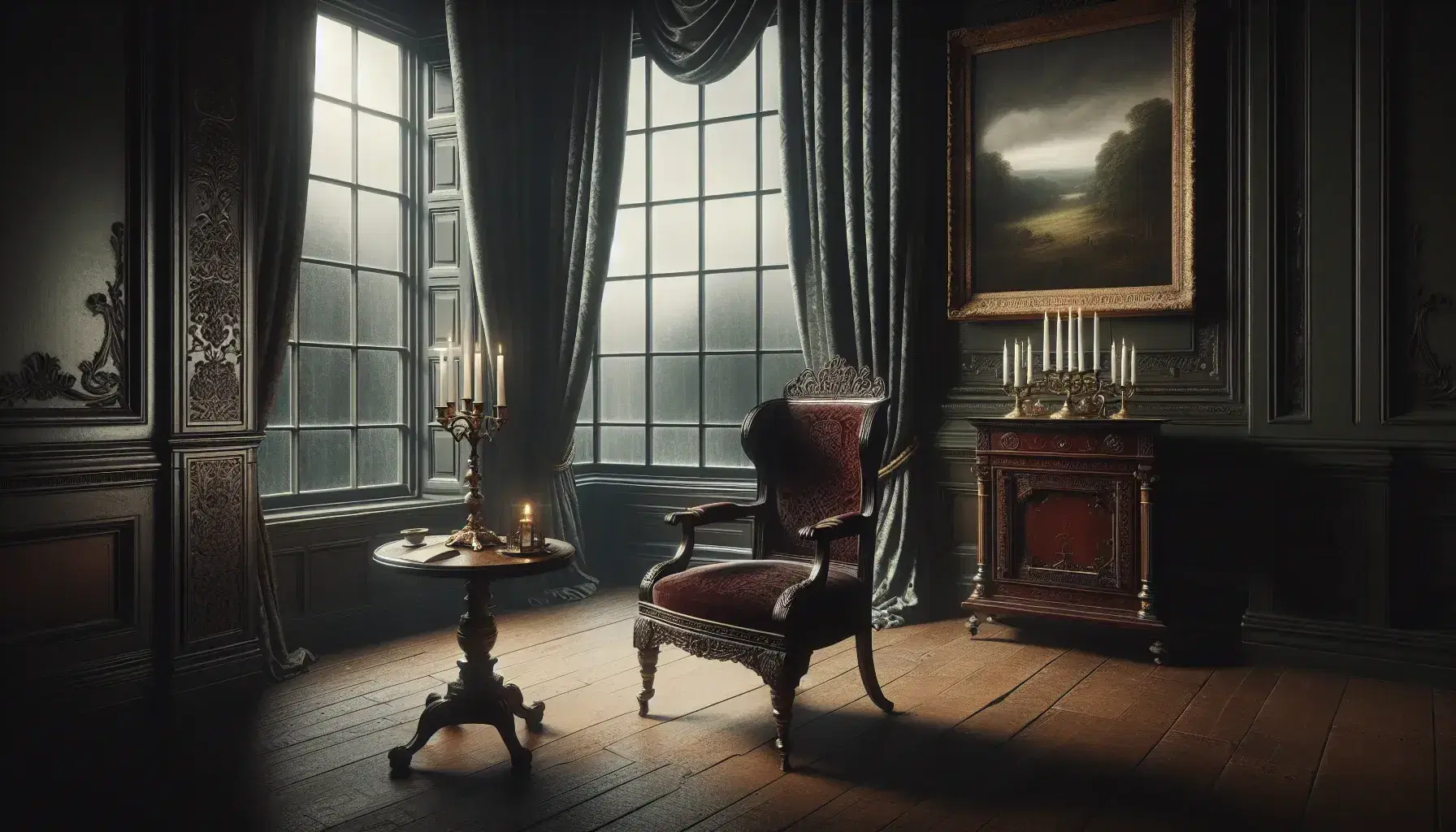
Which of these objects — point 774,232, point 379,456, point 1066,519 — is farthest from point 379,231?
point 1066,519

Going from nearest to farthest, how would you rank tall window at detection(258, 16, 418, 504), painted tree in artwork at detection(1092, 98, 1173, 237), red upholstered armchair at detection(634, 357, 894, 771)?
red upholstered armchair at detection(634, 357, 894, 771) < painted tree in artwork at detection(1092, 98, 1173, 237) < tall window at detection(258, 16, 418, 504)

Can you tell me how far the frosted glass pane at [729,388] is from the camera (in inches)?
203

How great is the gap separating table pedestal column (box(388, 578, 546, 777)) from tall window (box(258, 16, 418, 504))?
175 centimetres

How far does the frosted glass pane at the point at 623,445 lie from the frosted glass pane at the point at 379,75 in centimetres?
195

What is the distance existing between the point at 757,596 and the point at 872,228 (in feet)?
7.22

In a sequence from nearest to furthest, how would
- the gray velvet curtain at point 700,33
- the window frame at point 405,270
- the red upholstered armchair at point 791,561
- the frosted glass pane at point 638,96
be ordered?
the red upholstered armchair at point 791,561
the window frame at point 405,270
the gray velvet curtain at point 700,33
the frosted glass pane at point 638,96

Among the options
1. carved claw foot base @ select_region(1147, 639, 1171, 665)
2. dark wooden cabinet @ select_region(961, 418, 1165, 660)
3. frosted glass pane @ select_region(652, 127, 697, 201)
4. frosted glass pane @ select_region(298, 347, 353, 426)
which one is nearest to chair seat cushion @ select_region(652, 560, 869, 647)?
dark wooden cabinet @ select_region(961, 418, 1165, 660)

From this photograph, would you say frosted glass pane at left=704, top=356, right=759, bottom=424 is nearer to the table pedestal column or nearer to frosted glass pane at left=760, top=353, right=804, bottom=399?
frosted glass pane at left=760, top=353, right=804, bottom=399

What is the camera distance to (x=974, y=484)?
4.50 m

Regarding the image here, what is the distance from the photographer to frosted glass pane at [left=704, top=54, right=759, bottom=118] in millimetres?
5129

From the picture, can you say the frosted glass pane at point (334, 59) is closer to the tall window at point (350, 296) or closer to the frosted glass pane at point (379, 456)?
the tall window at point (350, 296)

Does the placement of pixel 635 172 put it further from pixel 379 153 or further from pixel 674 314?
pixel 379 153

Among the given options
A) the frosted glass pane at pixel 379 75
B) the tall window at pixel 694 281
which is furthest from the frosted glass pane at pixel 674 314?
the frosted glass pane at pixel 379 75

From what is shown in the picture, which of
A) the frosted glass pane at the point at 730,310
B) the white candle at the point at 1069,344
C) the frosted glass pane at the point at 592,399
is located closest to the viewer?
the white candle at the point at 1069,344
